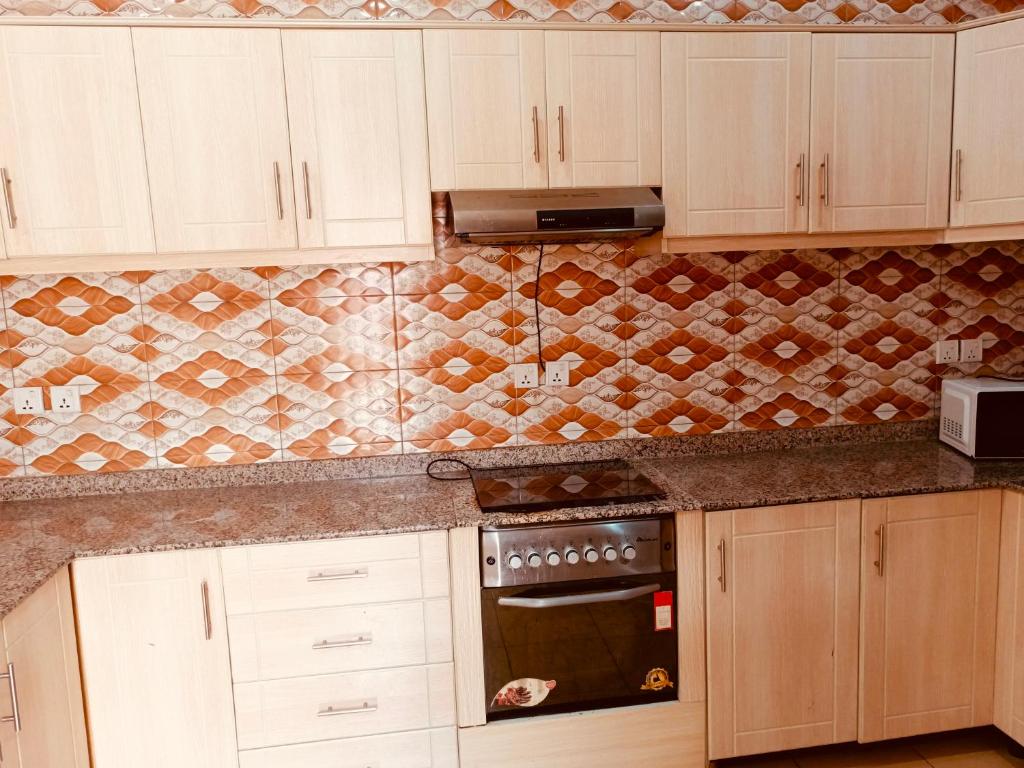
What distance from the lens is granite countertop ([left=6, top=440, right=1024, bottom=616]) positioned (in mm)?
1967

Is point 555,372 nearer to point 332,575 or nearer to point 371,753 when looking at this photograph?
point 332,575

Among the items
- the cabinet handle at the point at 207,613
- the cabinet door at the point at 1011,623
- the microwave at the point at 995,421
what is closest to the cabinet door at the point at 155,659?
the cabinet handle at the point at 207,613

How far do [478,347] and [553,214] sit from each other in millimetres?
624

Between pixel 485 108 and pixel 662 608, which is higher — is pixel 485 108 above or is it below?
above

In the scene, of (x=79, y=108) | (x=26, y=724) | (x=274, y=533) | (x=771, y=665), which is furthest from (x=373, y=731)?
(x=79, y=108)

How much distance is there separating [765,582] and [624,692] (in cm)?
52

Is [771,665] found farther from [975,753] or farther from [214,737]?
[214,737]

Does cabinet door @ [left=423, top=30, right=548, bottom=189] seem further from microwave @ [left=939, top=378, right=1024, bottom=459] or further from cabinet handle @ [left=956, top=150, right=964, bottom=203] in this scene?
microwave @ [left=939, top=378, right=1024, bottom=459]

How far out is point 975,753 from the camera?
232 centimetres

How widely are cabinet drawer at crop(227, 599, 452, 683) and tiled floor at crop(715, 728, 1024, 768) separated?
1063mm

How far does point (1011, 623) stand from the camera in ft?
7.17

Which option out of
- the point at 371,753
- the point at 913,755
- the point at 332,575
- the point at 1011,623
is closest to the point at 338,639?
the point at 332,575

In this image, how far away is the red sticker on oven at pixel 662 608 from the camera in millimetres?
2109

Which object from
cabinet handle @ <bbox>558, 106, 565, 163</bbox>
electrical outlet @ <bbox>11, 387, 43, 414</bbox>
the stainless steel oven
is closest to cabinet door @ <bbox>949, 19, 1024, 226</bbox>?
cabinet handle @ <bbox>558, 106, 565, 163</bbox>
